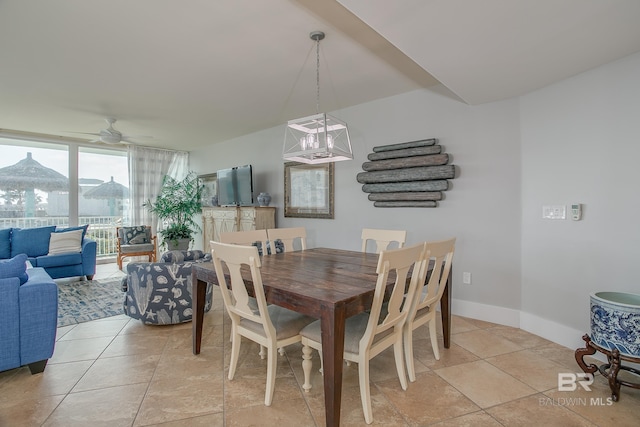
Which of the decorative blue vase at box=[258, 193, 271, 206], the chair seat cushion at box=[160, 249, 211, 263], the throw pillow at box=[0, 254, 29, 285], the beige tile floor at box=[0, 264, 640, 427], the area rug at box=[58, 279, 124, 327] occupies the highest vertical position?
the decorative blue vase at box=[258, 193, 271, 206]

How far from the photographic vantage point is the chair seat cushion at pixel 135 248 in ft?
18.6

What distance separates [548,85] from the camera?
268 centimetres

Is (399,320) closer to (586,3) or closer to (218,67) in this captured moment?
(586,3)

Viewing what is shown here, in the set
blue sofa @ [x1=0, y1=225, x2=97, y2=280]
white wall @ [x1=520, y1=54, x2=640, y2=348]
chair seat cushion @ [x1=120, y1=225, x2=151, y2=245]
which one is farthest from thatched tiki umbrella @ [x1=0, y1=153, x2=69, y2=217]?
white wall @ [x1=520, y1=54, x2=640, y2=348]

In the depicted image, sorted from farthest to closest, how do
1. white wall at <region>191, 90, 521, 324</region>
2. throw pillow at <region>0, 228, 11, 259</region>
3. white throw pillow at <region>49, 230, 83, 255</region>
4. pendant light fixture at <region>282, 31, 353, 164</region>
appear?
white throw pillow at <region>49, 230, 83, 255</region>, throw pillow at <region>0, 228, 11, 259</region>, white wall at <region>191, 90, 521, 324</region>, pendant light fixture at <region>282, 31, 353, 164</region>

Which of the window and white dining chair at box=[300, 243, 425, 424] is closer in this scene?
white dining chair at box=[300, 243, 425, 424]

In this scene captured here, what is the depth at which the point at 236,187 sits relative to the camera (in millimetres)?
5457

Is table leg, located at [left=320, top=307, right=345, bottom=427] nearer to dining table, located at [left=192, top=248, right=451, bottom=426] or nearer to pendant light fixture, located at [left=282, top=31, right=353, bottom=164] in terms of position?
dining table, located at [left=192, top=248, right=451, bottom=426]

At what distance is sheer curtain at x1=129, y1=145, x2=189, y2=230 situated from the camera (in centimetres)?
656

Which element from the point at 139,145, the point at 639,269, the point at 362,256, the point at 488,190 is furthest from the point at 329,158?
the point at 139,145

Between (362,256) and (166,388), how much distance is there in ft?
5.73

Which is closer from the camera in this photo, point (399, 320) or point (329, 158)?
point (399, 320)

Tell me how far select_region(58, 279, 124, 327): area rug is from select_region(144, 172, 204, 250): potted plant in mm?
1417

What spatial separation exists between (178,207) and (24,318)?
440cm
